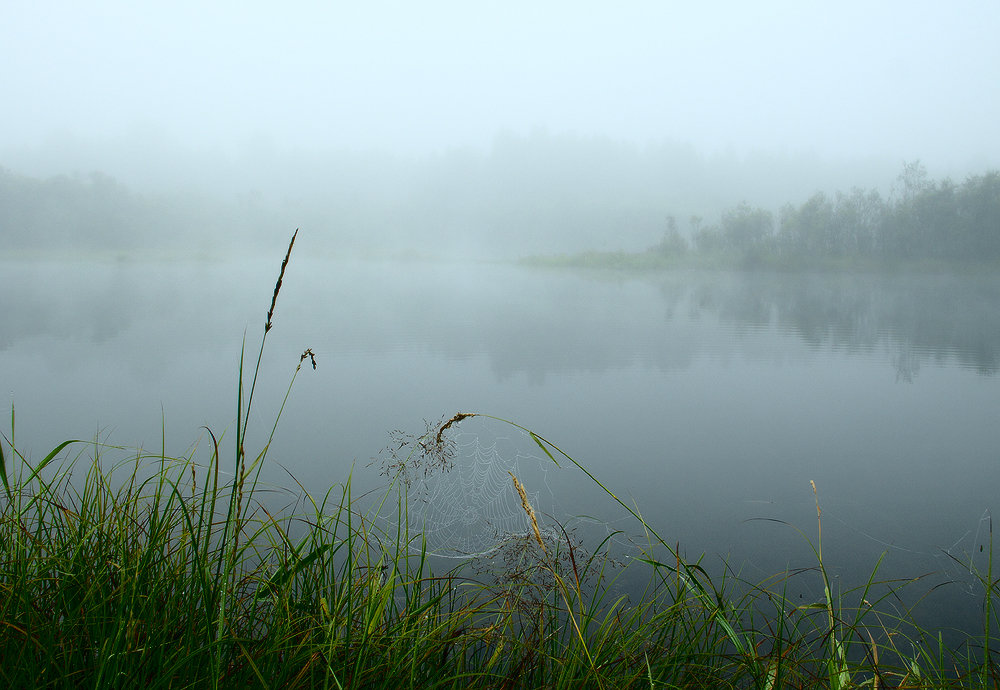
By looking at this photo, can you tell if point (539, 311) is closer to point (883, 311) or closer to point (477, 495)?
point (883, 311)

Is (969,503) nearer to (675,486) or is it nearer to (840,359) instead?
(675,486)

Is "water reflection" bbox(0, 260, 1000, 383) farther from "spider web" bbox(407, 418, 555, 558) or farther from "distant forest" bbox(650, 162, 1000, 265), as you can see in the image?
"spider web" bbox(407, 418, 555, 558)

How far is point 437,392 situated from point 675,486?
1803mm

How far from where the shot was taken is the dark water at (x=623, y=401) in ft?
8.68

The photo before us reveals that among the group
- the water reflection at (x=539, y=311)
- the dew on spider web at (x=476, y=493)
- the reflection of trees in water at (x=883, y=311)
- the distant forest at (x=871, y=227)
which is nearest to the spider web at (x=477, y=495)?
the dew on spider web at (x=476, y=493)

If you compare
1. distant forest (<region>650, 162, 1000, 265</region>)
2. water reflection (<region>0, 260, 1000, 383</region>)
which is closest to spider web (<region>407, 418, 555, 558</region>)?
water reflection (<region>0, 260, 1000, 383</region>)

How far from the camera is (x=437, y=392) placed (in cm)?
425

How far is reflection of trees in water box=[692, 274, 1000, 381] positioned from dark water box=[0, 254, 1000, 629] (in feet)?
0.27

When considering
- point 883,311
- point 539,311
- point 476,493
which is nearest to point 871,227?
point 883,311

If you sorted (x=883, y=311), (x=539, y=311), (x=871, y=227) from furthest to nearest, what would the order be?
1. (x=871, y=227)
2. (x=539, y=311)
3. (x=883, y=311)

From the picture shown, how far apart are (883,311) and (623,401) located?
263 inches

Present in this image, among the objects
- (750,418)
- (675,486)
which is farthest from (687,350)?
(675,486)

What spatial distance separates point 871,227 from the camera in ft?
32.0

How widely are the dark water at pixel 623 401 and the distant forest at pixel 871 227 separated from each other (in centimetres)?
120
